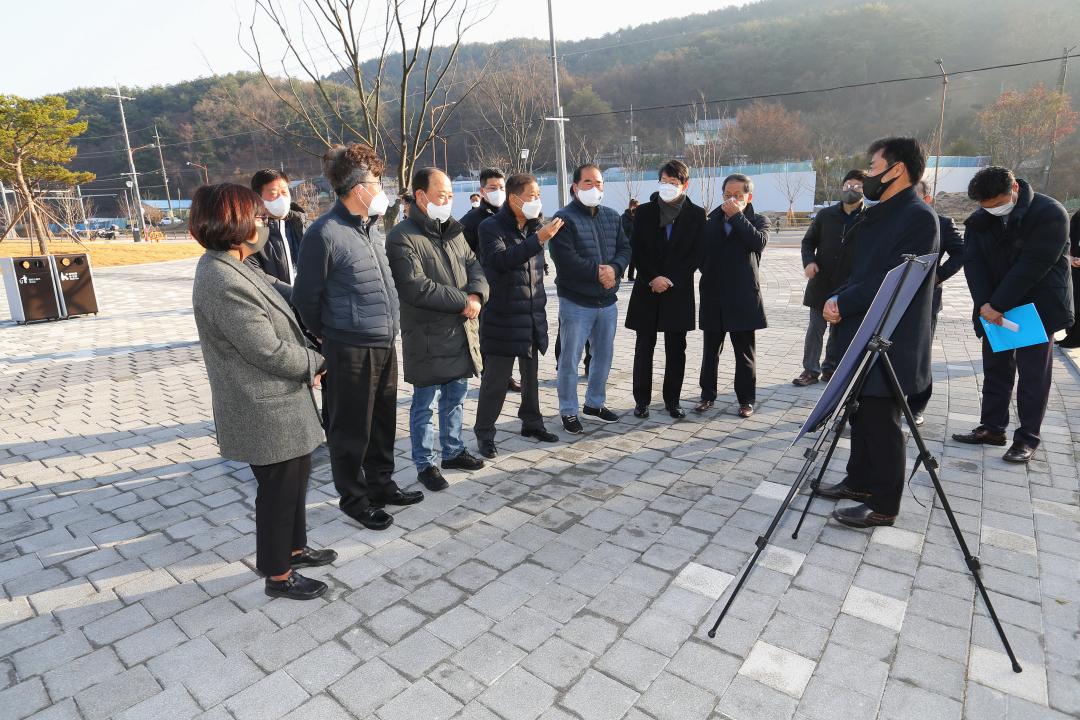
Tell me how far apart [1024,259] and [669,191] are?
7.53 feet

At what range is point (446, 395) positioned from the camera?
156 inches

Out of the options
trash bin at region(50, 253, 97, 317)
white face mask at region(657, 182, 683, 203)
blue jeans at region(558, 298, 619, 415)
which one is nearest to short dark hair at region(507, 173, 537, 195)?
blue jeans at region(558, 298, 619, 415)

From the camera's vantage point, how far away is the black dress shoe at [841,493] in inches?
140

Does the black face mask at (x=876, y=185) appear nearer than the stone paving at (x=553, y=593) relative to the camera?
No

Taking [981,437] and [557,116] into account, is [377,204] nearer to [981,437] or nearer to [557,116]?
[981,437]

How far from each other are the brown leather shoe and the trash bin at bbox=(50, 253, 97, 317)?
12515 mm

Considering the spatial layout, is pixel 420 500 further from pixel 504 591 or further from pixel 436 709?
pixel 436 709

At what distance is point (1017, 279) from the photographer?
385 centimetres

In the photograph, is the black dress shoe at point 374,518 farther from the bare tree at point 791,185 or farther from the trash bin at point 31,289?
the bare tree at point 791,185

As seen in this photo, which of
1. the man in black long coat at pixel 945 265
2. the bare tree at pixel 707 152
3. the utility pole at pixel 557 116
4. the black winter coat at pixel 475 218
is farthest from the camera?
the bare tree at pixel 707 152

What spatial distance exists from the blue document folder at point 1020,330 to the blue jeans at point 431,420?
3.49 m

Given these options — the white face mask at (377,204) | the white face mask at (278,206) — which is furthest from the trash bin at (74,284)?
the white face mask at (377,204)

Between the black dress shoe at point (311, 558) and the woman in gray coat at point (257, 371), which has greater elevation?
the woman in gray coat at point (257, 371)

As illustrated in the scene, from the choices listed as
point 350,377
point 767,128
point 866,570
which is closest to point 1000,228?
point 866,570
